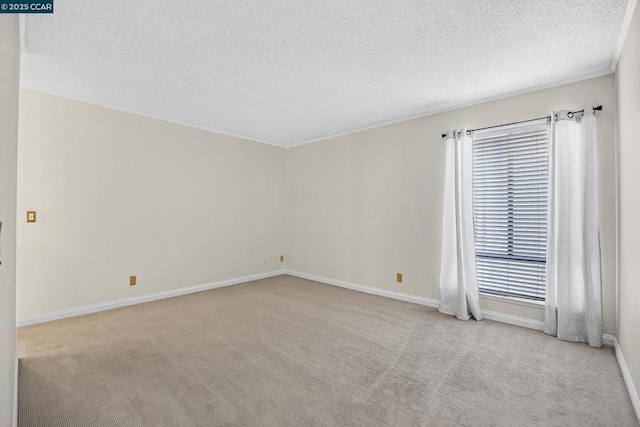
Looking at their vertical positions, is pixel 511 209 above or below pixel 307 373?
above

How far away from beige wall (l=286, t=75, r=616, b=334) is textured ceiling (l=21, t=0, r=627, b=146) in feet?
0.89

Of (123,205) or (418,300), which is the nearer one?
(123,205)

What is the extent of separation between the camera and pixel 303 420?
1.78 meters

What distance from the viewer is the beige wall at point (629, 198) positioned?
6.37ft

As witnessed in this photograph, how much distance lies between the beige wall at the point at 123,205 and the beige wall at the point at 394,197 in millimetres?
934

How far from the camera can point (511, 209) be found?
3.38 meters

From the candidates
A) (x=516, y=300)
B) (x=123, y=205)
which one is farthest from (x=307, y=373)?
(x=123, y=205)

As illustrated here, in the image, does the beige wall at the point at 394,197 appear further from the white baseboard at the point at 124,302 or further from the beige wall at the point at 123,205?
the white baseboard at the point at 124,302

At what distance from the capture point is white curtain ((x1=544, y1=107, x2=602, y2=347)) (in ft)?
9.09

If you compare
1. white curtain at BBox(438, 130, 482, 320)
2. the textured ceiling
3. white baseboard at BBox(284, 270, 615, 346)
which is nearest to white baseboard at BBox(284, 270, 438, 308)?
white baseboard at BBox(284, 270, 615, 346)

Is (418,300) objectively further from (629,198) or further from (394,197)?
(629,198)

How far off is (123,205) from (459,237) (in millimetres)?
4202

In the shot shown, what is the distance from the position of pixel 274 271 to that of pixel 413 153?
3.30 m

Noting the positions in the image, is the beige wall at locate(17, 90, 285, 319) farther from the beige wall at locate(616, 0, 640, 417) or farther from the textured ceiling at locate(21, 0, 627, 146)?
the beige wall at locate(616, 0, 640, 417)
